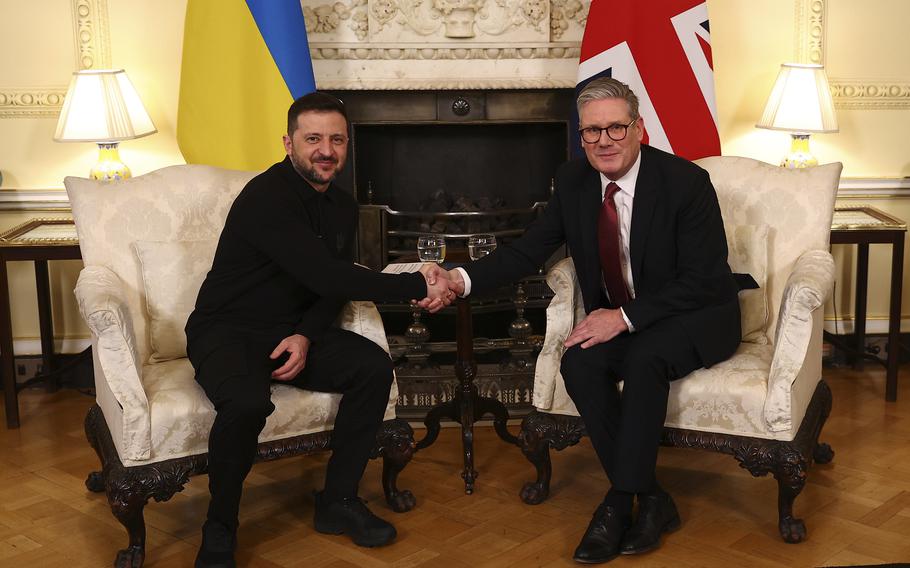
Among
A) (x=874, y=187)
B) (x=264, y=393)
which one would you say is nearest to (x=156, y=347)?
(x=264, y=393)

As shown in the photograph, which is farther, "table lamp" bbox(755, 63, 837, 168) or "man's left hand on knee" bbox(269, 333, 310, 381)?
"table lamp" bbox(755, 63, 837, 168)

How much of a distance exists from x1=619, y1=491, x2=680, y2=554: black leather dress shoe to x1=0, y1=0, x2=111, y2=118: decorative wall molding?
2787 mm

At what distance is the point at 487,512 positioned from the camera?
2.92m

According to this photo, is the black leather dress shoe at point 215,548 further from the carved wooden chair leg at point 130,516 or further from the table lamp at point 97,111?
the table lamp at point 97,111

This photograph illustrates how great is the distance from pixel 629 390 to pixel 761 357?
0.45 metres

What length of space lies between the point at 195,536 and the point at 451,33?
7.56 feet

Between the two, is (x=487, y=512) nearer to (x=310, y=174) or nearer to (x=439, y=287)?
(x=439, y=287)

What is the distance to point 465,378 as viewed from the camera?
3088 mm

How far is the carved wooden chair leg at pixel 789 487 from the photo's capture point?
2.59 m

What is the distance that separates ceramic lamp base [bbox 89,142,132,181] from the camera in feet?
12.8

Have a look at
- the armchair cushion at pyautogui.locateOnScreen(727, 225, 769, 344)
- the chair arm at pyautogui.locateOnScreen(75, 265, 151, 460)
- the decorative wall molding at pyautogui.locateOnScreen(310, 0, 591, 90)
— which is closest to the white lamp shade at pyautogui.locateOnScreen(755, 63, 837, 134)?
the decorative wall molding at pyautogui.locateOnScreen(310, 0, 591, 90)

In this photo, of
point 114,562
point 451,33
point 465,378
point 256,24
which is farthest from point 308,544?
point 451,33

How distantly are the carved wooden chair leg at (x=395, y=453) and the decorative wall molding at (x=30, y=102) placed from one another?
7.23ft

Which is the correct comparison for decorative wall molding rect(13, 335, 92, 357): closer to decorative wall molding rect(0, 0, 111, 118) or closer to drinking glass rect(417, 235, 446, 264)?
decorative wall molding rect(0, 0, 111, 118)
